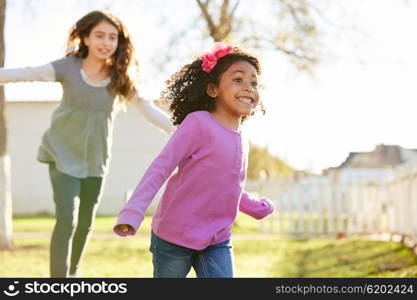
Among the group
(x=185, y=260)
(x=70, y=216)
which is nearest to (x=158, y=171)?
(x=185, y=260)

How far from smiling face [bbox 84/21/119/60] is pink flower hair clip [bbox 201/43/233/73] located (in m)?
1.33

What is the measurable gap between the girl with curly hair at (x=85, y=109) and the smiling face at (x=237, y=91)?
1.32 meters

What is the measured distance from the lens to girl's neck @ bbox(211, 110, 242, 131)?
11.4ft

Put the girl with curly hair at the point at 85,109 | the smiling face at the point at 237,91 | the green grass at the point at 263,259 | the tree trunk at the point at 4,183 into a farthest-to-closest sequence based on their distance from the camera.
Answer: the tree trunk at the point at 4,183
the green grass at the point at 263,259
the girl with curly hair at the point at 85,109
the smiling face at the point at 237,91

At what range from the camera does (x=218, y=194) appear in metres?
3.38

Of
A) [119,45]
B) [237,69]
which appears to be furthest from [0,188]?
[237,69]

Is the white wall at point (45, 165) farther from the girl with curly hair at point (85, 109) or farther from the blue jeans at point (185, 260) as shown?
the blue jeans at point (185, 260)

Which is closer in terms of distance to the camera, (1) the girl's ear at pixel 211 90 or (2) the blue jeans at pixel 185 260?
(2) the blue jeans at pixel 185 260

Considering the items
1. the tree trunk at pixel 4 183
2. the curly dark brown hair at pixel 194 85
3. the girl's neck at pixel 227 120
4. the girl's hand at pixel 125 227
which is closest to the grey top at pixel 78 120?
the curly dark brown hair at pixel 194 85

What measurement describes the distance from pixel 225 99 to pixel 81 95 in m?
1.58

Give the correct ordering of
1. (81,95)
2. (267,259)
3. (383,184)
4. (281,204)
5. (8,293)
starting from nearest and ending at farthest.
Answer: (8,293)
(81,95)
(267,259)
(383,184)
(281,204)

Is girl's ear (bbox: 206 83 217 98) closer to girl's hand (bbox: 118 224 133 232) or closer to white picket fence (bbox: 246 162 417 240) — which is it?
girl's hand (bbox: 118 224 133 232)

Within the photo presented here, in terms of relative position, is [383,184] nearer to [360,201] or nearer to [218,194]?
[360,201]

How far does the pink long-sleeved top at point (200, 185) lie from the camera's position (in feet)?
10.8
